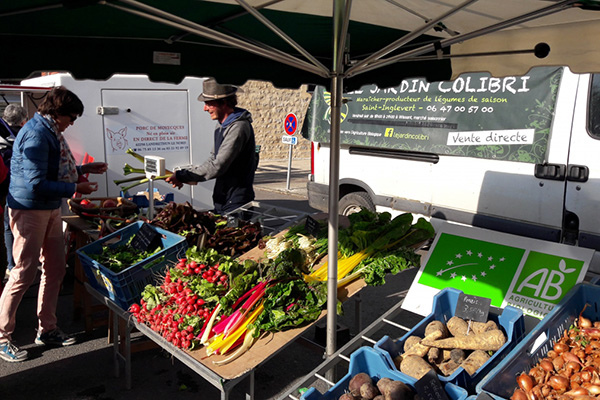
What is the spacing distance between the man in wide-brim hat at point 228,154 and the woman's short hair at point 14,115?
3682 mm

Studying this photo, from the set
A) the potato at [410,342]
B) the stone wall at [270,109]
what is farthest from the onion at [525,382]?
the stone wall at [270,109]

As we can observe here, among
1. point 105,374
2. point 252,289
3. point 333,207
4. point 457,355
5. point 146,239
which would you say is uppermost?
point 333,207

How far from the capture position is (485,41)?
3.26m

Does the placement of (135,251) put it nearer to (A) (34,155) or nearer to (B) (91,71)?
(A) (34,155)

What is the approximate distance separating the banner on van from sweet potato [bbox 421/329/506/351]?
2.25 metres

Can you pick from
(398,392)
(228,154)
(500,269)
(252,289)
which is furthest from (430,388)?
(228,154)

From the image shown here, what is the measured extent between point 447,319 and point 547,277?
0.58m

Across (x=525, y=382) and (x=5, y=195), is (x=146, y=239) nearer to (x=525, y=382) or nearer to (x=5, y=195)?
(x=5, y=195)

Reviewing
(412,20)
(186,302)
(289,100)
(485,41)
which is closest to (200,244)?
(186,302)

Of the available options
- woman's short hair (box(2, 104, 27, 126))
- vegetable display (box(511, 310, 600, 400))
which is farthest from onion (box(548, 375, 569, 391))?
woman's short hair (box(2, 104, 27, 126))

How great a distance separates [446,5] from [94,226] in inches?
135

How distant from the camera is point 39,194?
12.5 ft

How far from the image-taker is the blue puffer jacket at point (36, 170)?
373 centimetres

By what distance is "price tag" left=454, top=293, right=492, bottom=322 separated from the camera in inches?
104
